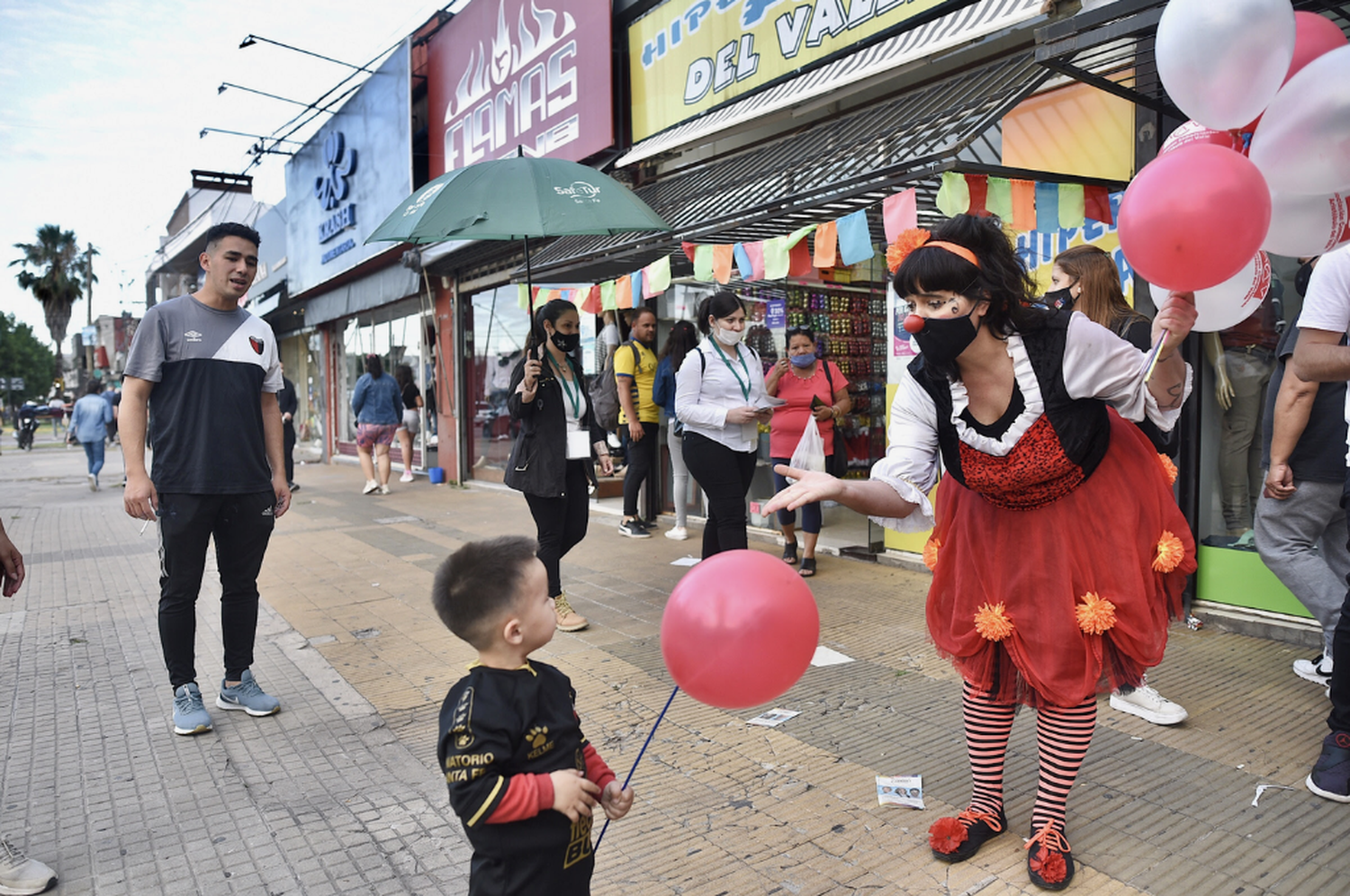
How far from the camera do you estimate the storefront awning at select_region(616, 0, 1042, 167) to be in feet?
17.2

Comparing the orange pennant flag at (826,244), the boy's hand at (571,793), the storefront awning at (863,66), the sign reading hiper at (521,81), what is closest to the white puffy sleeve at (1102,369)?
the boy's hand at (571,793)

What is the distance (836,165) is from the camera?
5840mm

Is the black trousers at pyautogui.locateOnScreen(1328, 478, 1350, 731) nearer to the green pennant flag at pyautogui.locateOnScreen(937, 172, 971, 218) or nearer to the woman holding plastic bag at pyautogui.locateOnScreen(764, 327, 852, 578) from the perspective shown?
the green pennant flag at pyautogui.locateOnScreen(937, 172, 971, 218)

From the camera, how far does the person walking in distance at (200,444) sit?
361cm

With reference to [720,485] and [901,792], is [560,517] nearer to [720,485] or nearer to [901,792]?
[720,485]

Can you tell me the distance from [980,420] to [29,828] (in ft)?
10.8

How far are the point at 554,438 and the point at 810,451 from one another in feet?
6.82

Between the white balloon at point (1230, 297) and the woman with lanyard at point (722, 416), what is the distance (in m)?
2.85

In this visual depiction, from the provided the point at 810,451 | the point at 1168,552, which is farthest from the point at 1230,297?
the point at 810,451

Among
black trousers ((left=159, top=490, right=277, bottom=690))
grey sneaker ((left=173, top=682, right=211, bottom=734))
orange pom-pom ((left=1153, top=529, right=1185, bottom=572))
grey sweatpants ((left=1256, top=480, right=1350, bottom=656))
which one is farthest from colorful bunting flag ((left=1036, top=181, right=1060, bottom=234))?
grey sneaker ((left=173, top=682, right=211, bottom=734))

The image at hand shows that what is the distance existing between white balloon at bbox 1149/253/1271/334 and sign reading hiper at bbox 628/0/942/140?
3992 mm

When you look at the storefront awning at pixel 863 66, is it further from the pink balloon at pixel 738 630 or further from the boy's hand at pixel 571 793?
the boy's hand at pixel 571 793

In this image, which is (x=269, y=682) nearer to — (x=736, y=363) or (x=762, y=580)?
(x=736, y=363)

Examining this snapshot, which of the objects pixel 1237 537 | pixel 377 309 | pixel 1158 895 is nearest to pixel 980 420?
pixel 1158 895
